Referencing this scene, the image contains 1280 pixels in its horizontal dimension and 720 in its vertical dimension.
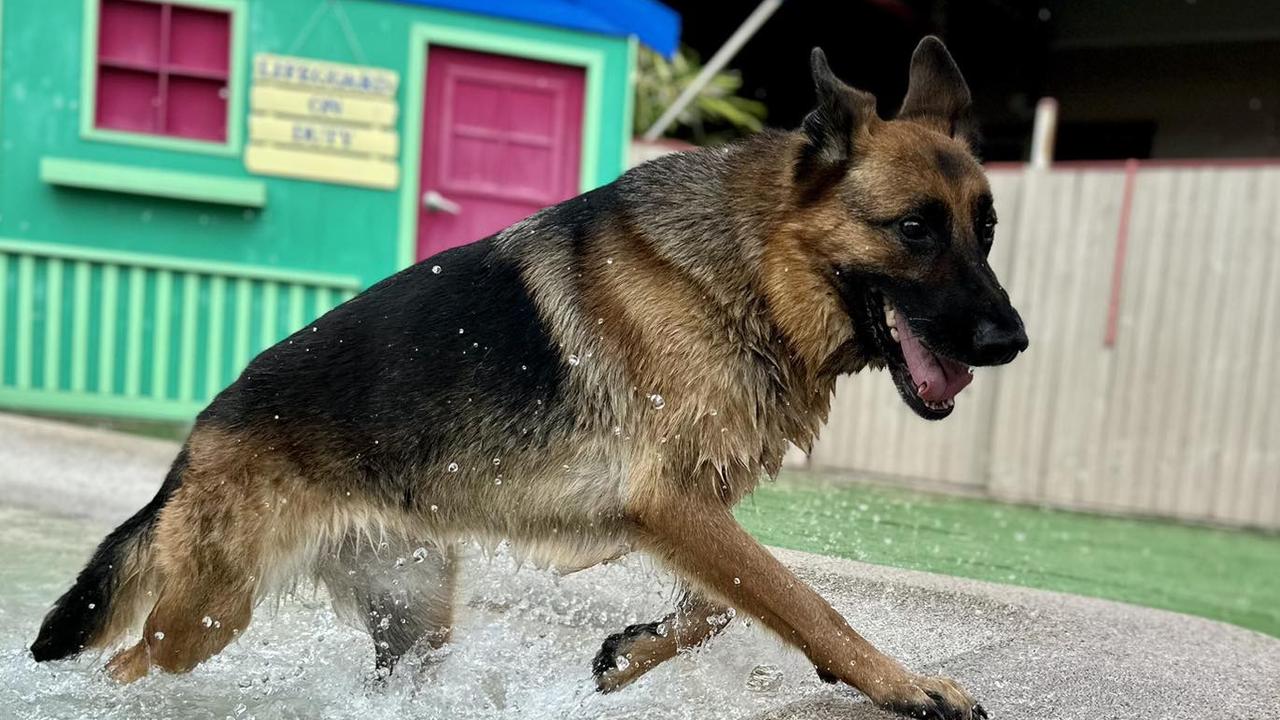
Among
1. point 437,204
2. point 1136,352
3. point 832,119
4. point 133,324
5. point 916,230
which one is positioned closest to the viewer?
point 916,230

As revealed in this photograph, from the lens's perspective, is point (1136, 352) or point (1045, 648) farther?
point (1136, 352)

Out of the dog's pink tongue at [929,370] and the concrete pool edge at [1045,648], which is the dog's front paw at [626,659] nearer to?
the concrete pool edge at [1045,648]

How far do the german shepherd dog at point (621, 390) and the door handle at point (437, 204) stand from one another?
4797 millimetres

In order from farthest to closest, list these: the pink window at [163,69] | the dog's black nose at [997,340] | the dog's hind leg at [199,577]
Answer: the pink window at [163,69], the dog's hind leg at [199,577], the dog's black nose at [997,340]

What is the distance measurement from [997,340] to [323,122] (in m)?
6.21

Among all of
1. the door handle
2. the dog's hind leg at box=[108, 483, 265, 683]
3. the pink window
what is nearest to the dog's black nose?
the dog's hind leg at box=[108, 483, 265, 683]

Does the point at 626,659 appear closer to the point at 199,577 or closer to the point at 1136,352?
the point at 199,577

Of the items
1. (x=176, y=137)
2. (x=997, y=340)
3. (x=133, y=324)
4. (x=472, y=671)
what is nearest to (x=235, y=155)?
(x=176, y=137)

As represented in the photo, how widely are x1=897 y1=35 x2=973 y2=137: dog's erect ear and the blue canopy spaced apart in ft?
16.9

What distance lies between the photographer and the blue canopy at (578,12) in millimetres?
7688

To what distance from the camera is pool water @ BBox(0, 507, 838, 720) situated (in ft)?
9.43

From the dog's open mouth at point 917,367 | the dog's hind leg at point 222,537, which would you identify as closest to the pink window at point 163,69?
the dog's hind leg at point 222,537

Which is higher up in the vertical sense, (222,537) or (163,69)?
(163,69)

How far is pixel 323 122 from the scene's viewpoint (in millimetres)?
7609
